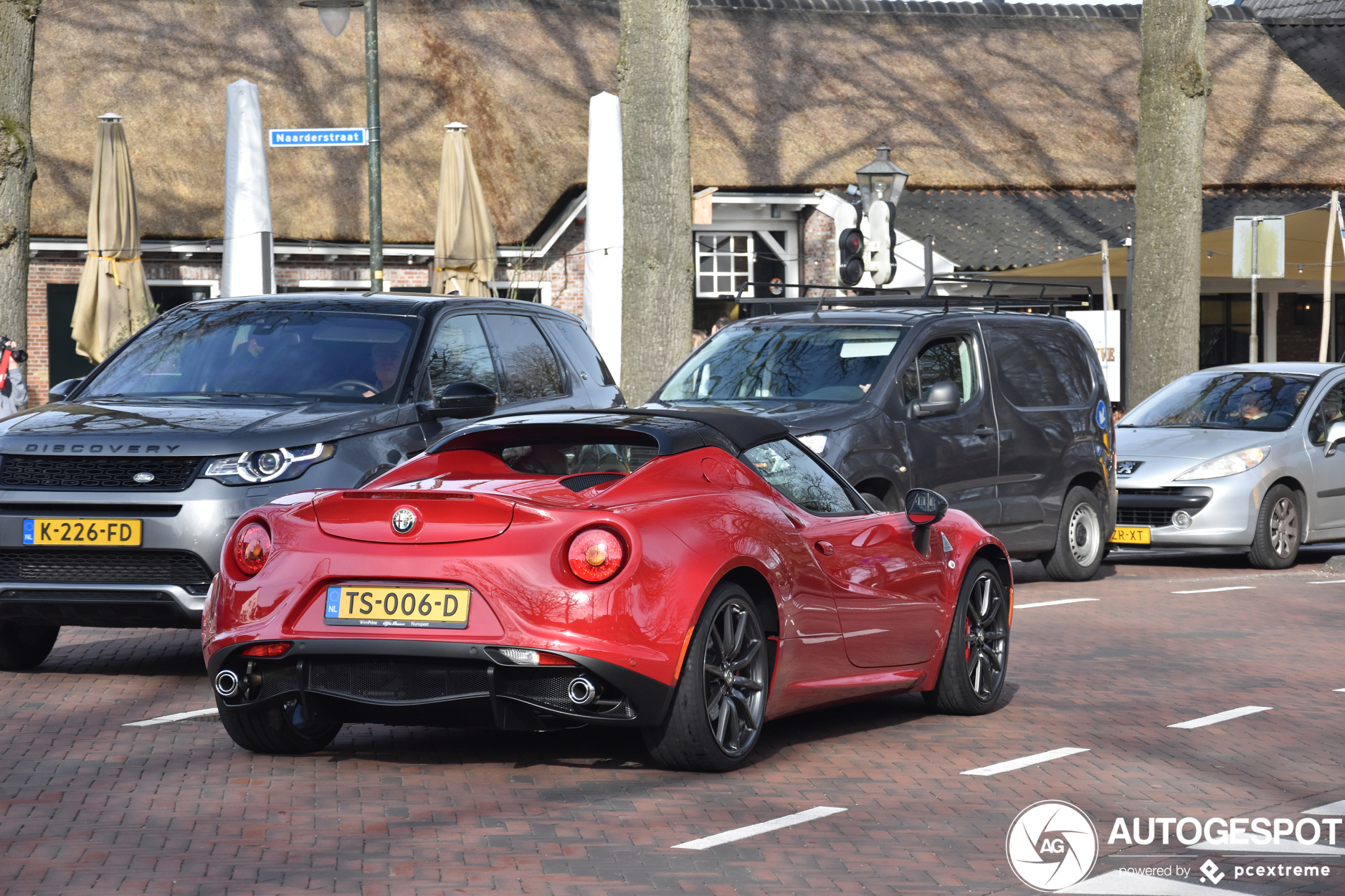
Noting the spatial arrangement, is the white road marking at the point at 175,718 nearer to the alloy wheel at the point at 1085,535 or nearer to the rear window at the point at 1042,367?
the rear window at the point at 1042,367

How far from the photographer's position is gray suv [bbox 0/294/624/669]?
816cm

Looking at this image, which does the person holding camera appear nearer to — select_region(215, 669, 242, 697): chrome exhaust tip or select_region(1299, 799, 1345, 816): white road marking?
select_region(215, 669, 242, 697): chrome exhaust tip

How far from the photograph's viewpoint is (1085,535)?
1408 centimetres

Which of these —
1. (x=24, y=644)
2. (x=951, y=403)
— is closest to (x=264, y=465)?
(x=24, y=644)

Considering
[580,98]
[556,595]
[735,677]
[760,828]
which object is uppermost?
[580,98]

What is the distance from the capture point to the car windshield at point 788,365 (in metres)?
11.9

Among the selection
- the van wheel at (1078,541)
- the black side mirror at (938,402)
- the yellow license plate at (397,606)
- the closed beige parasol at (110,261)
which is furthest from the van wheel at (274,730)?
the closed beige parasol at (110,261)

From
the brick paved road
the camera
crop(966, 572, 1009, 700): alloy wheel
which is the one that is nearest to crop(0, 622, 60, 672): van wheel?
the brick paved road

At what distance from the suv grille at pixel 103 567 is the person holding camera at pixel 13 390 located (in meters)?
10.2

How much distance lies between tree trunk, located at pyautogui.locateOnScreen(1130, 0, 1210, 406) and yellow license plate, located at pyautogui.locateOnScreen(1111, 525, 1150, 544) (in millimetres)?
4613

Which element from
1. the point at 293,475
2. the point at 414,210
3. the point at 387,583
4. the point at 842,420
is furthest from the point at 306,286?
the point at 387,583

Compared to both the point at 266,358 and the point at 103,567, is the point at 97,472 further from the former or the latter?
the point at 266,358

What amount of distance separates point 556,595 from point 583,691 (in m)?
0.33

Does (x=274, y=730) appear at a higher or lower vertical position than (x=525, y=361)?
lower
